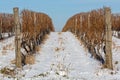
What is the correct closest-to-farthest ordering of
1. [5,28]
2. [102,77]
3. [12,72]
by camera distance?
1. [102,77]
2. [12,72]
3. [5,28]

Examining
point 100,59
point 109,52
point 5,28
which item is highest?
point 109,52

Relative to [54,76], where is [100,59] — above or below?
below

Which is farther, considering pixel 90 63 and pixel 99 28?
pixel 99 28

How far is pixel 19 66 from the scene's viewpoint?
11.3 m

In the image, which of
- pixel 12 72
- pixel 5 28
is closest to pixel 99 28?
pixel 12 72

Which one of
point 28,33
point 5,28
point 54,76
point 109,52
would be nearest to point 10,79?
Answer: point 54,76

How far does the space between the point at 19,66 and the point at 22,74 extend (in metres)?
1.58

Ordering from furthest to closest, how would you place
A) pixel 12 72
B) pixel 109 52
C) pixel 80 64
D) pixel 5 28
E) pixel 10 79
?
pixel 5 28 < pixel 80 64 < pixel 109 52 < pixel 12 72 < pixel 10 79

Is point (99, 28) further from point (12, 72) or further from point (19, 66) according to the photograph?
point (12, 72)

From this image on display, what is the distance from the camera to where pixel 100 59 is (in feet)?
43.9

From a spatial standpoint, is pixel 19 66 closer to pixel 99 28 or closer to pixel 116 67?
pixel 116 67

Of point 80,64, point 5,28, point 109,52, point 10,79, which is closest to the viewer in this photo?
point 10,79

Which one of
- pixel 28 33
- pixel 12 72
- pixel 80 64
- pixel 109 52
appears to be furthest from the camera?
pixel 28 33

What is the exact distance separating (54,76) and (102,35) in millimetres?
6553
